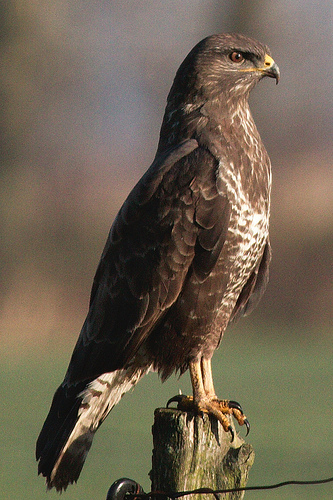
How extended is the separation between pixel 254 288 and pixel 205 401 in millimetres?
633

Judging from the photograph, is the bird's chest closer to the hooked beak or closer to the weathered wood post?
the hooked beak

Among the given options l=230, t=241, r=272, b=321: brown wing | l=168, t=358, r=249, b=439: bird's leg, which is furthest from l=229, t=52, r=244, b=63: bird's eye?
l=168, t=358, r=249, b=439: bird's leg

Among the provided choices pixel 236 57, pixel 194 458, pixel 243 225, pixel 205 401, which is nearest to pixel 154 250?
pixel 243 225

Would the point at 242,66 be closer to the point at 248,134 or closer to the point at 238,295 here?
the point at 248,134

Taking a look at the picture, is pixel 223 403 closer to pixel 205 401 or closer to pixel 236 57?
pixel 205 401

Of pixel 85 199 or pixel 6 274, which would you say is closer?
pixel 6 274

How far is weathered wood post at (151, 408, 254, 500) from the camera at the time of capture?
241 centimetres

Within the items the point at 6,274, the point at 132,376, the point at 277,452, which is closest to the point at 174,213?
the point at 132,376

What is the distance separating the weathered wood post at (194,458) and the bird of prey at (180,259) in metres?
0.22

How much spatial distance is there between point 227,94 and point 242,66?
193 mm

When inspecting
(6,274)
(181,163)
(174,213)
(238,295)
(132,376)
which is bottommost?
(132,376)

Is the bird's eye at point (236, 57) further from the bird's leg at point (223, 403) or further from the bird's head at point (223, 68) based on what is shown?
the bird's leg at point (223, 403)

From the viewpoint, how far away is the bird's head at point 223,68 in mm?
3123

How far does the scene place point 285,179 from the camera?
63.2 feet
